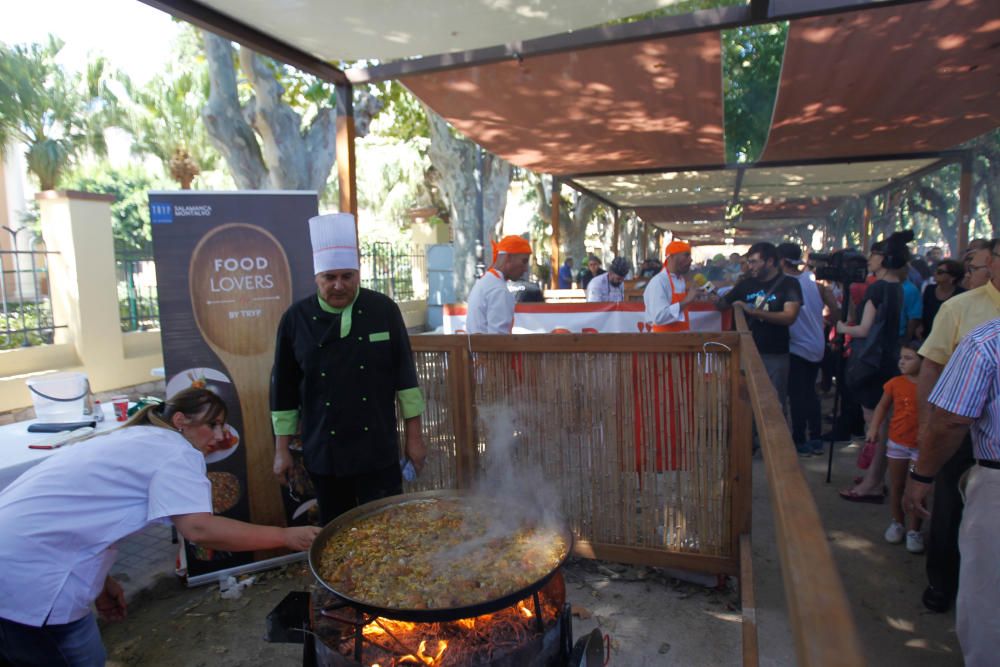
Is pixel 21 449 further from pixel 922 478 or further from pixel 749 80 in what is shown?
pixel 749 80

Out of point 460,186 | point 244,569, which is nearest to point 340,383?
point 244,569

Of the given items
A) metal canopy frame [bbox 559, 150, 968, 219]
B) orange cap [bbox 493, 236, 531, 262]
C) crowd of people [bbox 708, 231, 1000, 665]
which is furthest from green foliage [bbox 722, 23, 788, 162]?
orange cap [bbox 493, 236, 531, 262]

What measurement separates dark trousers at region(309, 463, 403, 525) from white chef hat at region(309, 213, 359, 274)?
3.80 ft

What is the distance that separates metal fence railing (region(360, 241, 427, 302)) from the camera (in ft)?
48.9

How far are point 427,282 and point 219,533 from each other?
16.6 m

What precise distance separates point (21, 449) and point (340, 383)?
2.05 m

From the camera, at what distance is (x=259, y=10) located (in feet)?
11.6

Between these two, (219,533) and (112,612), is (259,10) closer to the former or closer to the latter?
(219,533)

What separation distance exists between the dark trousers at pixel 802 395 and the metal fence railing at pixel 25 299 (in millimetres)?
8940

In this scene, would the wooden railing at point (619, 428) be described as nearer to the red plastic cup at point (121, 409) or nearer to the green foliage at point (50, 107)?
the red plastic cup at point (121, 409)

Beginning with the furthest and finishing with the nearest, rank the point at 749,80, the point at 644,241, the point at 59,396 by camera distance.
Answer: the point at 644,241
the point at 749,80
the point at 59,396

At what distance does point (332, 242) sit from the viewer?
309 cm

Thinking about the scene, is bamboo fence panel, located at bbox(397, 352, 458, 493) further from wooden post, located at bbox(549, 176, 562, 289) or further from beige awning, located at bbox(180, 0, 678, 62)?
wooden post, located at bbox(549, 176, 562, 289)

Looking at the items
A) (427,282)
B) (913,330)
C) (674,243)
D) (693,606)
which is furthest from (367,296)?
(427,282)
